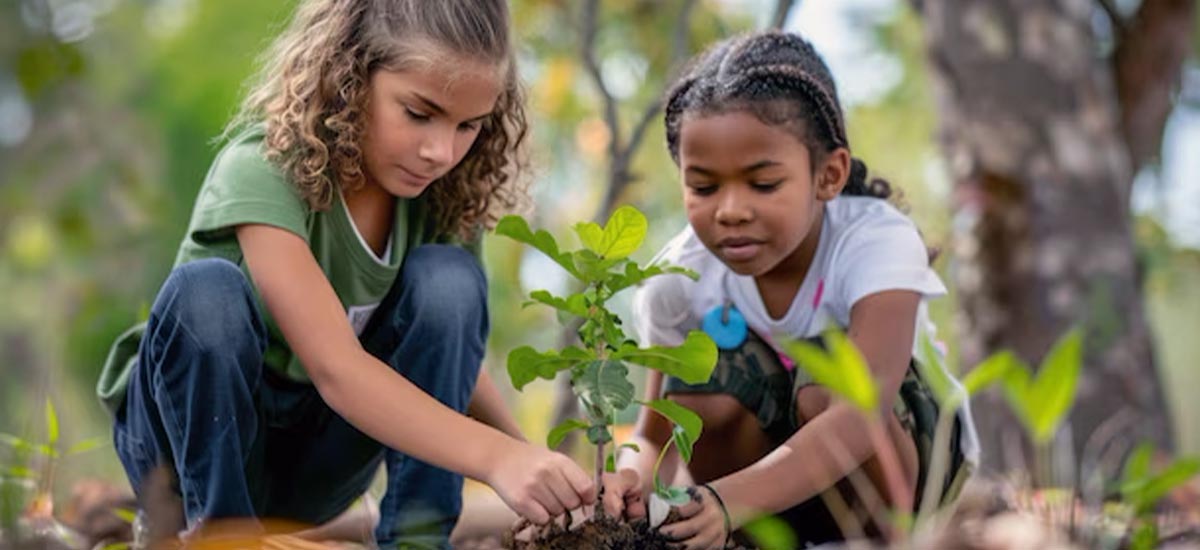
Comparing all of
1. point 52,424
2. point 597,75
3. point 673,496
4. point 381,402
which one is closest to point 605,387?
point 673,496

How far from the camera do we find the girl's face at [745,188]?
7.22ft

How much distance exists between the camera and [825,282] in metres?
2.36

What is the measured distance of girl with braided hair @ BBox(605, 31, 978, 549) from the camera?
213 centimetres

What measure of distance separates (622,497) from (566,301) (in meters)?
0.30

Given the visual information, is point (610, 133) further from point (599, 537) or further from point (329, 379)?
point (599, 537)

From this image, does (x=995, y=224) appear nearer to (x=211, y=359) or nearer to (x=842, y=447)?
(x=842, y=447)

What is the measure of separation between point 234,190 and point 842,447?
39.5 inches

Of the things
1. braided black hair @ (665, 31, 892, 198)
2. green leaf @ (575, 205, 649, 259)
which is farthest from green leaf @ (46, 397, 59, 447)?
braided black hair @ (665, 31, 892, 198)

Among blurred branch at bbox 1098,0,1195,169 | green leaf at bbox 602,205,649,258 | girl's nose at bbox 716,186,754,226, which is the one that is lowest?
green leaf at bbox 602,205,649,258

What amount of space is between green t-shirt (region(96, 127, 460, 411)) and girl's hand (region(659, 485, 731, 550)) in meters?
0.69

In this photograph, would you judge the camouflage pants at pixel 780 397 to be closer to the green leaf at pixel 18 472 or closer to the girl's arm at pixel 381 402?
the girl's arm at pixel 381 402

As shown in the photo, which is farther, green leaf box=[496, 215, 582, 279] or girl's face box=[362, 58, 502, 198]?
girl's face box=[362, 58, 502, 198]

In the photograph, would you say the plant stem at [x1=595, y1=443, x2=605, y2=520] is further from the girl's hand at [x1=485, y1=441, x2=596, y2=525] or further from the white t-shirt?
the white t-shirt

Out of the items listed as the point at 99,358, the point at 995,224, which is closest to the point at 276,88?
the point at 995,224
